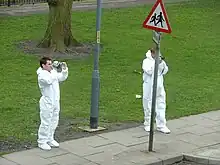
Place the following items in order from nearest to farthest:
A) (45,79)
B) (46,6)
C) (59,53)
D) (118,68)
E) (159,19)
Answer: (45,79) → (159,19) → (118,68) → (59,53) → (46,6)

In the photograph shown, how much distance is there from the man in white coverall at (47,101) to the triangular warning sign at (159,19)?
1.85m

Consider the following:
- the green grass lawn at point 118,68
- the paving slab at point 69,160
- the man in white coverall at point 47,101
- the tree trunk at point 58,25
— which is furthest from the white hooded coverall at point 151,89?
the tree trunk at point 58,25

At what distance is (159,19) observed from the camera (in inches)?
430

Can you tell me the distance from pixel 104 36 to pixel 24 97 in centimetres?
834

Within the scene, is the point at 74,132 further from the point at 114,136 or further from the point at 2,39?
the point at 2,39

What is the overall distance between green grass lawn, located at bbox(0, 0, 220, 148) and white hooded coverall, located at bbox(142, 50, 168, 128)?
3.46 ft

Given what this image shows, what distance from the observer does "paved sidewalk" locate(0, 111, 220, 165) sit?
34.6 feet

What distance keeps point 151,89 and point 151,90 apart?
2cm

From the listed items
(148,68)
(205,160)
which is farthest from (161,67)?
(205,160)

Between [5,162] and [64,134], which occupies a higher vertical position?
[64,134]

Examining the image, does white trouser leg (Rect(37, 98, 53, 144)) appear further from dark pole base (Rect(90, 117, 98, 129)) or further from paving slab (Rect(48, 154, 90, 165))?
dark pole base (Rect(90, 117, 98, 129))

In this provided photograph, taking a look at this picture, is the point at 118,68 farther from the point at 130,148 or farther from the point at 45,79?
the point at 45,79

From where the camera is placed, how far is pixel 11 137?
11703 millimetres

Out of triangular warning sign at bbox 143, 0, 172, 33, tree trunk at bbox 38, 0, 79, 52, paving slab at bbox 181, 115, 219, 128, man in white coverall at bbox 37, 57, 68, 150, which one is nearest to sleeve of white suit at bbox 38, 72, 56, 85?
man in white coverall at bbox 37, 57, 68, 150
